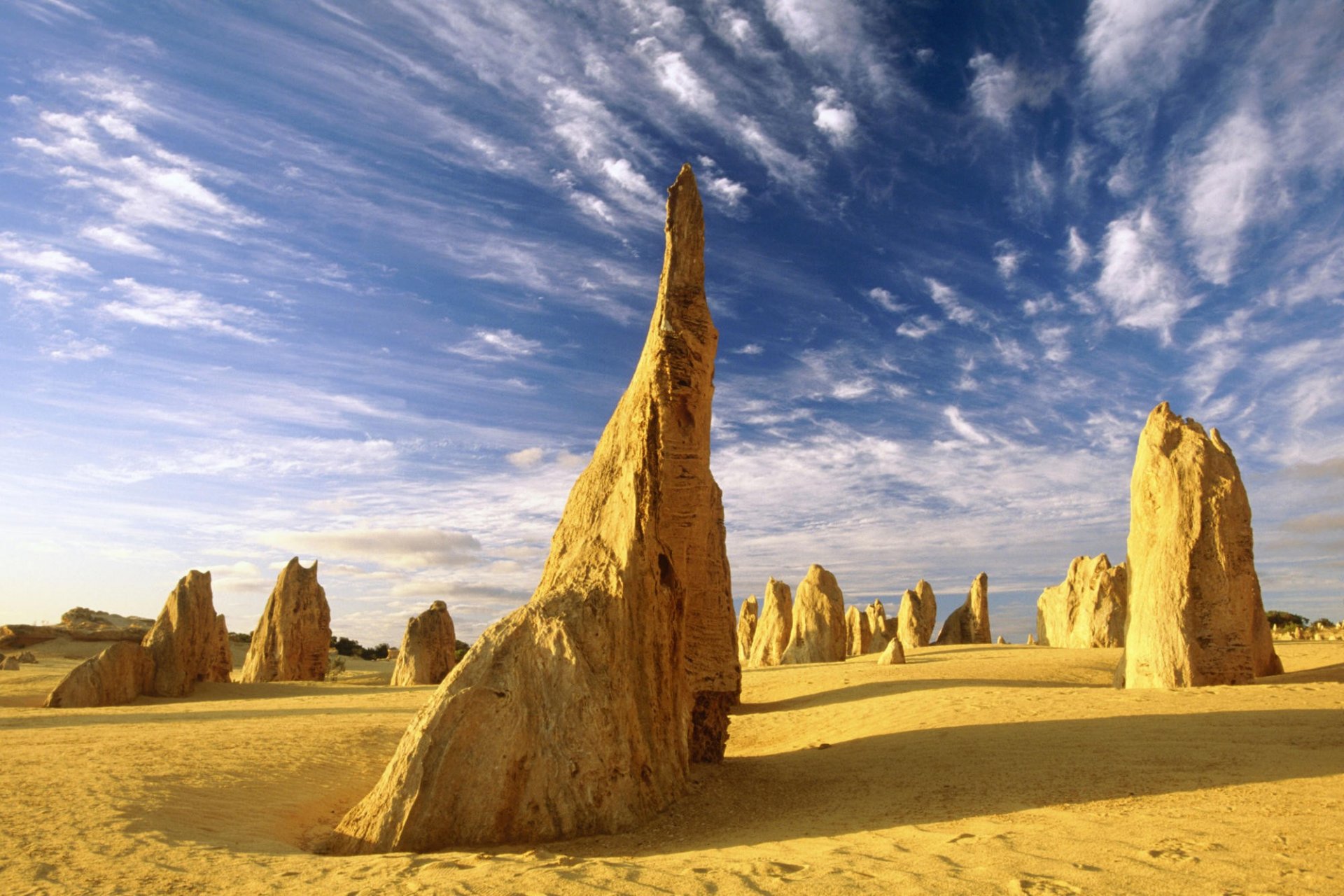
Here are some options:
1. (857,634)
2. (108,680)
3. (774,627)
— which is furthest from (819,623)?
(108,680)

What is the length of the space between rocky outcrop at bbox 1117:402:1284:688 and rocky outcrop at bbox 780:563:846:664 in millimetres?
16187

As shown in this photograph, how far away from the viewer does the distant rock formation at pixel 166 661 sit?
2102cm

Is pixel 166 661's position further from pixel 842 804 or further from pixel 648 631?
pixel 842 804

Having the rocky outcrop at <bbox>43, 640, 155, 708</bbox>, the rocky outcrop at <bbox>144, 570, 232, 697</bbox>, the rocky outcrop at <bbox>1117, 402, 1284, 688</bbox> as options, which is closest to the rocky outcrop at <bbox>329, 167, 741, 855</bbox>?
the rocky outcrop at <bbox>1117, 402, 1284, 688</bbox>

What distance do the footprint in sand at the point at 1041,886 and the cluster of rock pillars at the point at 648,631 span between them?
13.7ft

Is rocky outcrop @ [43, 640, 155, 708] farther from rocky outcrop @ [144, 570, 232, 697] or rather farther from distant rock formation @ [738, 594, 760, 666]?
distant rock formation @ [738, 594, 760, 666]

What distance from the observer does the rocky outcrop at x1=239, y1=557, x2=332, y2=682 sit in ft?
94.0

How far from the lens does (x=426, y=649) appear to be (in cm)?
2759

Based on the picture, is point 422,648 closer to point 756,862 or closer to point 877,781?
point 877,781

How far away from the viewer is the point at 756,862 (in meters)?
6.20

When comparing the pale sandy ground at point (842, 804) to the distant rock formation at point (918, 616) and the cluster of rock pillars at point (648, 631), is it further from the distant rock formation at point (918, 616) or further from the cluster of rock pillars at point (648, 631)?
the distant rock formation at point (918, 616)

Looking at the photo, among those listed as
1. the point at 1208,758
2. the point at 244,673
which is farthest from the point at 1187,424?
the point at 244,673

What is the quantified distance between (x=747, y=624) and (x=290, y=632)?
23091 millimetres

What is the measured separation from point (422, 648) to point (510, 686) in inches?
829
